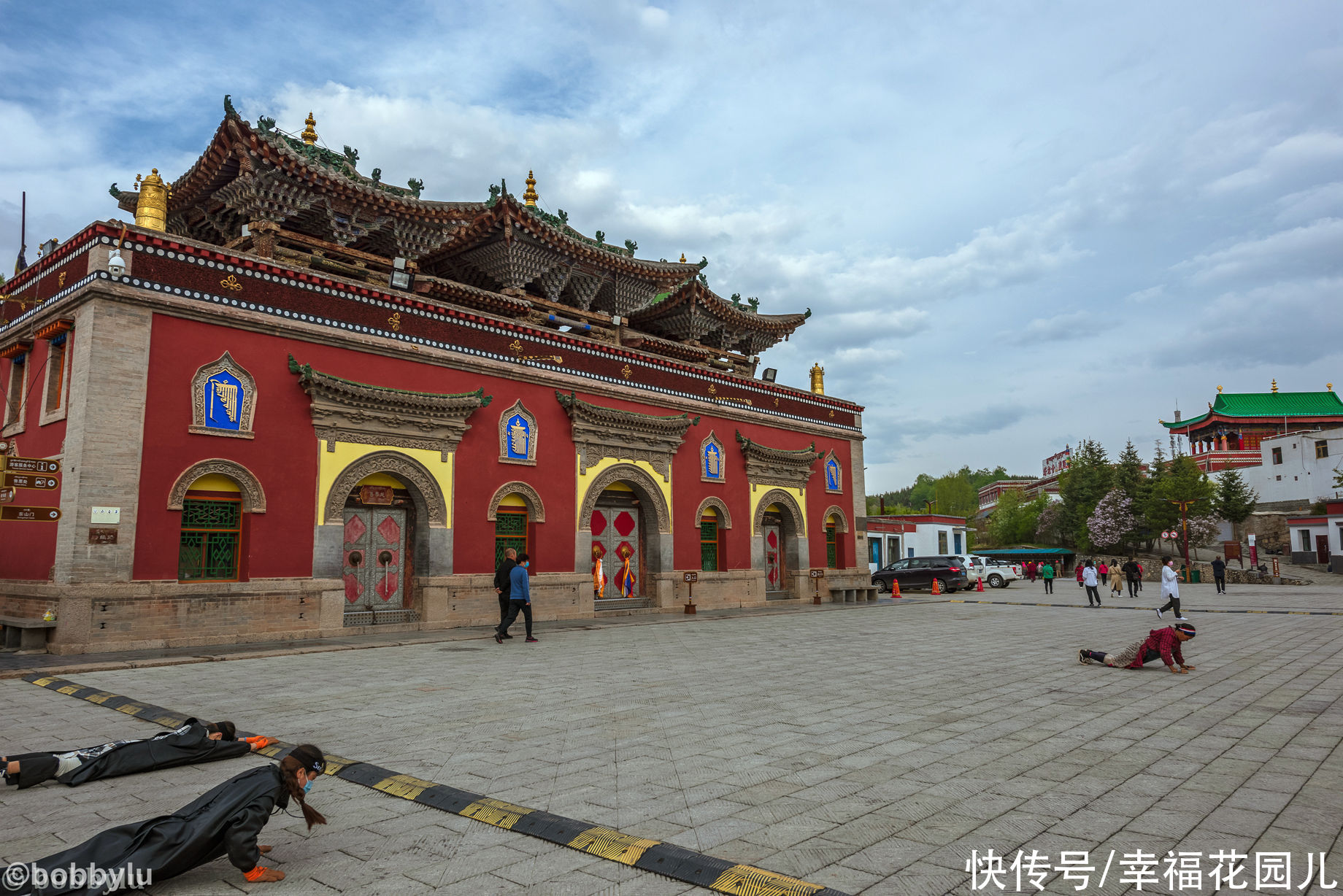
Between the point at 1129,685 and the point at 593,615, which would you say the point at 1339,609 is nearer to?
the point at 1129,685

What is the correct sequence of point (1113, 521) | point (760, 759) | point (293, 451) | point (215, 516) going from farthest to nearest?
point (1113, 521)
point (293, 451)
point (215, 516)
point (760, 759)

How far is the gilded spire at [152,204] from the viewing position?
42.0 feet

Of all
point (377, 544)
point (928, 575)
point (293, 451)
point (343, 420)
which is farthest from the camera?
point (928, 575)

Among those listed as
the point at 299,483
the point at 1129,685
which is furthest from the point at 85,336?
the point at 1129,685

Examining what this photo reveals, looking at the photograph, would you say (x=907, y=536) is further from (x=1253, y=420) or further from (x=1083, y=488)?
(x=1253, y=420)

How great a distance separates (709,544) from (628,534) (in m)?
2.90

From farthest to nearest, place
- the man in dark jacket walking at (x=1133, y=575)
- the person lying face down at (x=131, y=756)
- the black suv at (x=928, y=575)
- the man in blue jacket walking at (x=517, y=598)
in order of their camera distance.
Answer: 1. the black suv at (x=928, y=575)
2. the man in dark jacket walking at (x=1133, y=575)
3. the man in blue jacket walking at (x=517, y=598)
4. the person lying face down at (x=131, y=756)

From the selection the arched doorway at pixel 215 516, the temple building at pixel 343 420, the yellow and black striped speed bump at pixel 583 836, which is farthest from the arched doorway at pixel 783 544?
the yellow and black striped speed bump at pixel 583 836

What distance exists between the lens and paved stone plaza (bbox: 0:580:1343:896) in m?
3.62

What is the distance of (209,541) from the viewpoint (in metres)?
12.6

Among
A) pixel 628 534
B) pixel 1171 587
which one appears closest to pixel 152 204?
pixel 628 534

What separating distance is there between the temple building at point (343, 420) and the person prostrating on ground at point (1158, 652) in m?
11.1

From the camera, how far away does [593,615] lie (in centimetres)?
1797

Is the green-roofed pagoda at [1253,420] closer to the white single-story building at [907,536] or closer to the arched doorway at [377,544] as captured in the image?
the white single-story building at [907,536]
